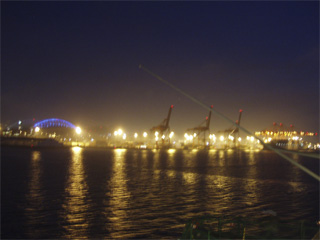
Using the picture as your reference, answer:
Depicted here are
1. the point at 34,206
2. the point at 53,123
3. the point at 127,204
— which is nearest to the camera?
the point at 34,206

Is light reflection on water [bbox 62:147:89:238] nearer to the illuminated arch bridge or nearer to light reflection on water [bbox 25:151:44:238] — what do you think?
light reflection on water [bbox 25:151:44:238]

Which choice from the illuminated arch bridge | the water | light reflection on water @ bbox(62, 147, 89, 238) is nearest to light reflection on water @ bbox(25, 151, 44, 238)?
the water

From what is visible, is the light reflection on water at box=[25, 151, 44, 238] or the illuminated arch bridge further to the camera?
the illuminated arch bridge

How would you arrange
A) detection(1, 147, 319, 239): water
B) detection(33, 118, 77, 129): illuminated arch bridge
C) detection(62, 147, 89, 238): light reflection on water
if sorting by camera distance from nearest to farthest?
detection(62, 147, 89, 238): light reflection on water → detection(1, 147, 319, 239): water → detection(33, 118, 77, 129): illuminated arch bridge

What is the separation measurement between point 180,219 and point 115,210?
242 cm

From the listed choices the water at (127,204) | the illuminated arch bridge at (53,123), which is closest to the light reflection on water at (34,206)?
the water at (127,204)

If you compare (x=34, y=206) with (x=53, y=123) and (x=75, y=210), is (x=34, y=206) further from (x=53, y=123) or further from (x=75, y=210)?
(x=53, y=123)

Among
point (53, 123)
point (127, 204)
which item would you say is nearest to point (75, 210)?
point (127, 204)

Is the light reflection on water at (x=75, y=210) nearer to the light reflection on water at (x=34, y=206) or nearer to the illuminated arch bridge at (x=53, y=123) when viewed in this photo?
the light reflection on water at (x=34, y=206)

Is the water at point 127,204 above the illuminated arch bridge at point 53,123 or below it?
below

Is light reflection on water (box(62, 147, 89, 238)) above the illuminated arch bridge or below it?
below

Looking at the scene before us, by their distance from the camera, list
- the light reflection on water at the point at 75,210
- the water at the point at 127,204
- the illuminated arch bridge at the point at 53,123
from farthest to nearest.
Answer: the illuminated arch bridge at the point at 53,123 → the water at the point at 127,204 → the light reflection on water at the point at 75,210

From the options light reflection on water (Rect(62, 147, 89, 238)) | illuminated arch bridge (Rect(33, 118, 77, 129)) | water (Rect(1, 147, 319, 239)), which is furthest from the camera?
illuminated arch bridge (Rect(33, 118, 77, 129))

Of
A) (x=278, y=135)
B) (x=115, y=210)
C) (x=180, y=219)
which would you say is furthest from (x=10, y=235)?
(x=278, y=135)
